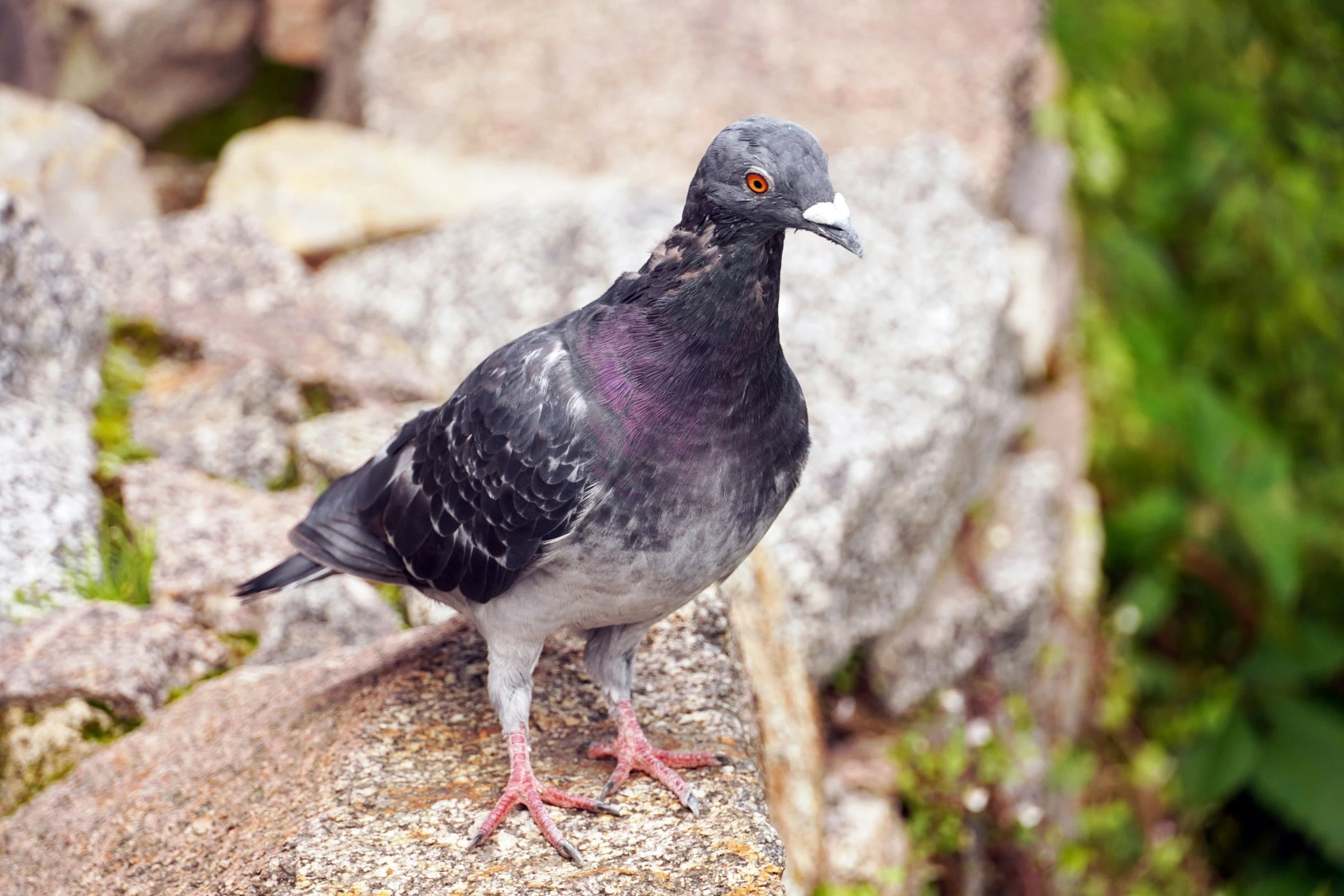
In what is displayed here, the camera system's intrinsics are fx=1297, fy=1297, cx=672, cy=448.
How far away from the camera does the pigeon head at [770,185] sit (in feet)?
9.21

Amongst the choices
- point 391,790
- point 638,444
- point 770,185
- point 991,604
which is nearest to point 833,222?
point 770,185

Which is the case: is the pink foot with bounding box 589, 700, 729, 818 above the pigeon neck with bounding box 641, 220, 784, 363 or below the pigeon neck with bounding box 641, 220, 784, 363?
below

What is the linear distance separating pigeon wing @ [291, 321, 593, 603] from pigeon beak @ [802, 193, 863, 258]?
0.71 meters

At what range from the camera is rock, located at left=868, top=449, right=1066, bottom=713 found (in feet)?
19.0

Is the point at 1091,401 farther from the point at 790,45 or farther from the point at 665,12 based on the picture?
the point at 665,12

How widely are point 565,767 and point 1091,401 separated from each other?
537 cm

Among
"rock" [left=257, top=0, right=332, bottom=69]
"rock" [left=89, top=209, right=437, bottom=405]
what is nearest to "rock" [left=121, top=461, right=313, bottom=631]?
"rock" [left=89, top=209, right=437, bottom=405]

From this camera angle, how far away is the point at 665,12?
27.4 ft

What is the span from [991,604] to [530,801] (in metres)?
3.42

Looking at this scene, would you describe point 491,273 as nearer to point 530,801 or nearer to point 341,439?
point 341,439

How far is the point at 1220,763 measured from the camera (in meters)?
7.00

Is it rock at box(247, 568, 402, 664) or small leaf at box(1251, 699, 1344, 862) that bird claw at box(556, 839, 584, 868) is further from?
small leaf at box(1251, 699, 1344, 862)

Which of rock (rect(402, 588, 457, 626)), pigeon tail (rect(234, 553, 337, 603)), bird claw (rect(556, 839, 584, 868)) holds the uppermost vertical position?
pigeon tail (rect(234, 553, 337, 603))

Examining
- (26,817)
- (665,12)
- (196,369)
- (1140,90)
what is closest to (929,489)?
(196,369)
